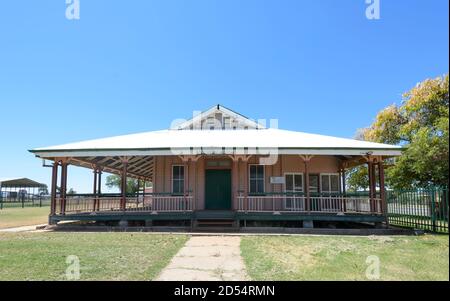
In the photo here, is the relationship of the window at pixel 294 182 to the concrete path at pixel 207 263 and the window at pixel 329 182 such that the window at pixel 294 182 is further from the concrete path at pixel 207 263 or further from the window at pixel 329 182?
the concrete path at pixel 207 263

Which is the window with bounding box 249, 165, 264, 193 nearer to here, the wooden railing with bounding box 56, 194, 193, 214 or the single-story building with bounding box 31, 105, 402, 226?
the single-story building with bounding box 31, 105, 402, 226

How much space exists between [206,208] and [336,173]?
6985mm

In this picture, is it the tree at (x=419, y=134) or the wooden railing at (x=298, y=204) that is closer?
the wooden railing at (x=298, y=204)

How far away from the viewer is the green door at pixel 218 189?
1703cm

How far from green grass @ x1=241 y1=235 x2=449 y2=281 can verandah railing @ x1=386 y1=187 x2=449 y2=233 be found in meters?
1.23

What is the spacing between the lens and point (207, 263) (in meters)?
7.86

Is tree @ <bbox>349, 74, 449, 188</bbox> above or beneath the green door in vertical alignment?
above

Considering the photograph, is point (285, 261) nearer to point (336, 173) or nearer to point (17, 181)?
point (336, 173)

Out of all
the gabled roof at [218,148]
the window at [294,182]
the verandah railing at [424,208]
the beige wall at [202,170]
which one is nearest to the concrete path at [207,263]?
the gabled roof at [218,148]

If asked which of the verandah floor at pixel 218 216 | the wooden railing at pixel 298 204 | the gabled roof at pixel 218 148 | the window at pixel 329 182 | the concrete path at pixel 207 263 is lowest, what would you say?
the concrete path at pixel 207 263

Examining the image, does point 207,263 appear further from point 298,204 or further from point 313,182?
point 313,182

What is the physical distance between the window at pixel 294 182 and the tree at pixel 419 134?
5.48 m

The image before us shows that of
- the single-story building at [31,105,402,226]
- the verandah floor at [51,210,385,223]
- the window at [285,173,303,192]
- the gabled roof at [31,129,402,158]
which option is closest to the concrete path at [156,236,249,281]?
the verandah floor at [51,210,385,223]

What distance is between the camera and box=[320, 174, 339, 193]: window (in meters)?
17.8
